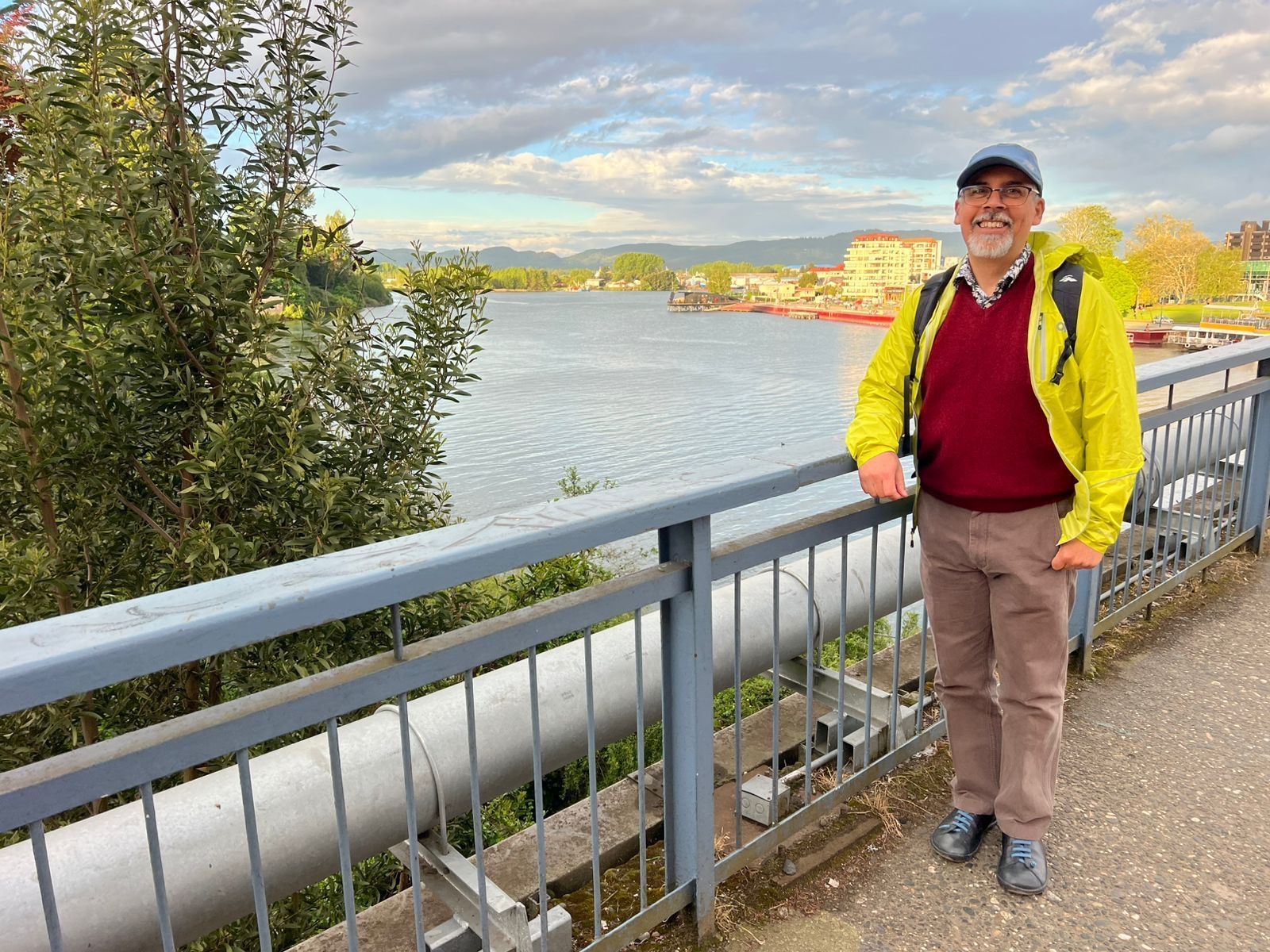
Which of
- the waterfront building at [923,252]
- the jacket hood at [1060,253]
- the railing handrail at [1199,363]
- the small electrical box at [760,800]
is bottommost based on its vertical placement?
the small electrical box at [760,800]

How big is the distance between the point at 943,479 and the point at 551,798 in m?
5.07

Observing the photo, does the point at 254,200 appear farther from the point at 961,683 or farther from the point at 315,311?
the point at 961,683

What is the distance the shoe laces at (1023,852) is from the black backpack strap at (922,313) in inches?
48.8

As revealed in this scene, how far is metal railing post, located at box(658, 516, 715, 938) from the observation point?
2.05m

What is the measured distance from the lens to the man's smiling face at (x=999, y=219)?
7.54 feet

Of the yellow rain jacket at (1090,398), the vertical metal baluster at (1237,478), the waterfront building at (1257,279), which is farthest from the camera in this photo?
the waterfront building at (1257,279)

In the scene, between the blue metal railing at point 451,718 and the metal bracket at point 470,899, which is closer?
the blue metal railing at point 451,718

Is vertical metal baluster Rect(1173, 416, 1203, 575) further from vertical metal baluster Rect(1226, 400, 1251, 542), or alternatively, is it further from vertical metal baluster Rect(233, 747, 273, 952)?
vertical metal baluster Rect(233, 747, 273, 952)

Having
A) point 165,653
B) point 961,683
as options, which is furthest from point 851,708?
point 165,653

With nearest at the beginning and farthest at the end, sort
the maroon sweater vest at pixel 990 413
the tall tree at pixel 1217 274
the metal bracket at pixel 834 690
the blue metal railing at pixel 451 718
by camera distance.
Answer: the blue metal railing at pixel 451 718 → the maroon sweater vest at pixel 990 413 → the metal bracket at pixel 834 690 → the tall tree at pixel 1217 274

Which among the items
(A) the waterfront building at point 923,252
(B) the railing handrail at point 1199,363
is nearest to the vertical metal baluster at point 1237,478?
(B) the railing handrail at point 1199,363

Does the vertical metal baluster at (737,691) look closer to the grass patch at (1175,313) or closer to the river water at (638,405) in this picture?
the river water at (638,405)

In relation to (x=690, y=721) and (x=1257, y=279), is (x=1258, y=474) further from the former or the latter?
(x=1257, y=279)

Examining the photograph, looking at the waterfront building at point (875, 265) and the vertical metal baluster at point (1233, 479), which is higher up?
the waterfront building at point (875, 265)
